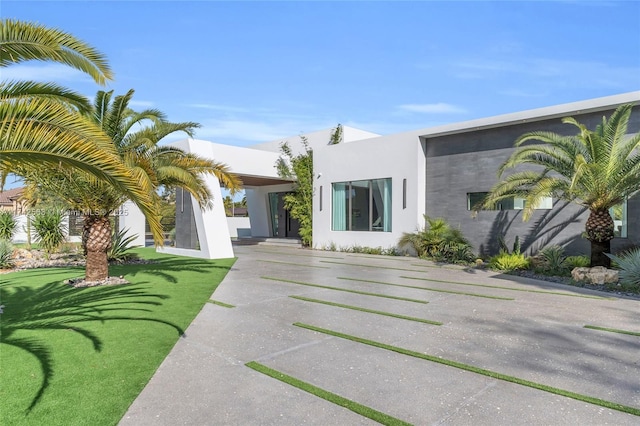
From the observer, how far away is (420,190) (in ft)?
55.3

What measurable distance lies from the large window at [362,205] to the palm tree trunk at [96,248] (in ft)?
36.7

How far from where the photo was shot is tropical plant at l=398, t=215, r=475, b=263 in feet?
47.9

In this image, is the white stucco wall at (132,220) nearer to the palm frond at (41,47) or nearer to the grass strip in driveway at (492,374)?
the palm frond at (41,47)

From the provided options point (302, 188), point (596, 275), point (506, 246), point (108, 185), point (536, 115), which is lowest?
point (596, 275)

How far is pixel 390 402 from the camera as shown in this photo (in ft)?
12.0

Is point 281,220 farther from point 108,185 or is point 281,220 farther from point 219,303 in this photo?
point 219,303

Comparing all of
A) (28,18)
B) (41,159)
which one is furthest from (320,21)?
(41,159)

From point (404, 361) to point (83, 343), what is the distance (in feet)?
12.7

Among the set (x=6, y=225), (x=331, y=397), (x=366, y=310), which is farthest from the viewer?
(x=6, y=225)

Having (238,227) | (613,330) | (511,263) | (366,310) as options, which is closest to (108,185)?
(366,310)

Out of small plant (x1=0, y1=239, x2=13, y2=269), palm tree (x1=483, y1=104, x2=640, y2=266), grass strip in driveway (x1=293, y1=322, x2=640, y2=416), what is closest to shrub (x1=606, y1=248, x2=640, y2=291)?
palm tree (x1=483, y1=104, x2=640, y2=266)

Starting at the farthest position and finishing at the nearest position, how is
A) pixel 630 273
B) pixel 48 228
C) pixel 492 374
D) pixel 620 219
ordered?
pixel 48 228 → pixel 620 219 → pixel 630 273 → pixel 492 374

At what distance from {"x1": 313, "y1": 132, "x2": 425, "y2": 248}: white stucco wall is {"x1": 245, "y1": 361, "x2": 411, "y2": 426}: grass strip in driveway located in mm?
13097

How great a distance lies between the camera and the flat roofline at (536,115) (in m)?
12.1
